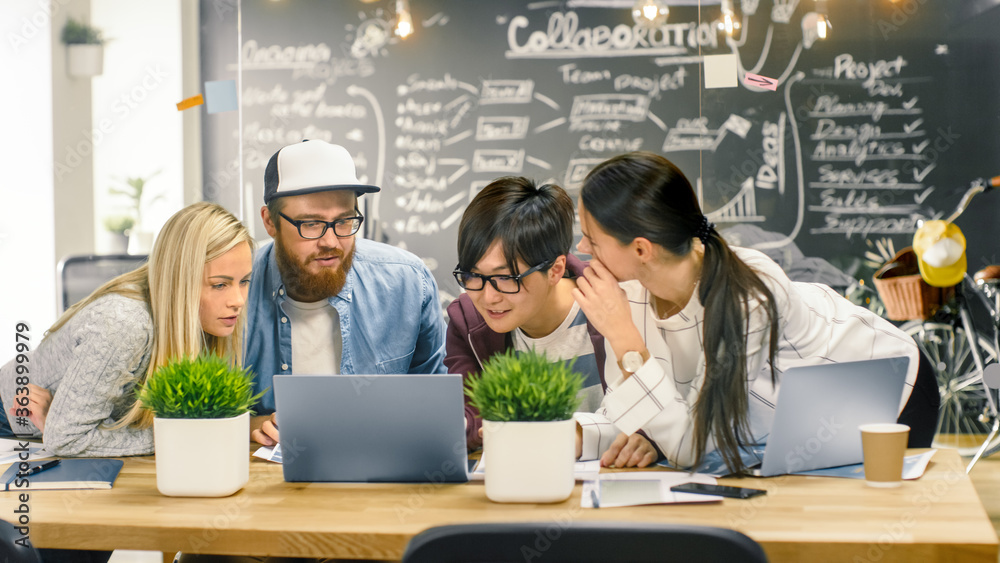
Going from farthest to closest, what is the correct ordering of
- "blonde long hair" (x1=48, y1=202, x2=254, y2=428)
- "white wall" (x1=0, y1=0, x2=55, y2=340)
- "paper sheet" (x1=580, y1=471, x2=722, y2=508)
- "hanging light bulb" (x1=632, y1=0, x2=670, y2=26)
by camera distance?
"white wall" (x1=0, y1=0, x2=55, y2=340) → "hanging light bulb" (x1=632, y1=0, x2=670, y2=26) → "blonde long hair" (x1=48, y1=202, x2=254, y2=428) → "paper sheet" (x1=580, y1=471, x2=722, y2=508)

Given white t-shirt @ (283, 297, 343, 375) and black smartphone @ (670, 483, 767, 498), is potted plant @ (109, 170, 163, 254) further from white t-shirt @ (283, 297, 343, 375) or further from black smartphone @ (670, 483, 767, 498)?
black smartphone @ (670, 483, 767, 498)

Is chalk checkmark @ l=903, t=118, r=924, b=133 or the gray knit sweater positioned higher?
chalk checkmark @ l=903, t=118, r=924, b=133

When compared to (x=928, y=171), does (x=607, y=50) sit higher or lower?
higher

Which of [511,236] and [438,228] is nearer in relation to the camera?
[511,236]

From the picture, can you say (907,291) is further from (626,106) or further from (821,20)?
(626,106)

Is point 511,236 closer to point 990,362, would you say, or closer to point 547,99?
point 547,99

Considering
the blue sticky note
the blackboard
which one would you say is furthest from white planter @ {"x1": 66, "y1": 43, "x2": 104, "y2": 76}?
the blue sticky note

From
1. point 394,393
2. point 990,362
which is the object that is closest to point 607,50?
point 990,362

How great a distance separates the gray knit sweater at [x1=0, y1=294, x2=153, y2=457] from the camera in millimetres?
1628

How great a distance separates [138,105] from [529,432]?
4.11 m

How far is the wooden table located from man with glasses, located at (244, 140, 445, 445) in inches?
35.5

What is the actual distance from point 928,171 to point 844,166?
0.35m

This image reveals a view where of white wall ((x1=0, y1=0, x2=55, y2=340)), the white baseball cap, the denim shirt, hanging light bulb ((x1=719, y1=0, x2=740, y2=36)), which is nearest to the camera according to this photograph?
the white baseball cap

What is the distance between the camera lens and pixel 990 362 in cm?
393
